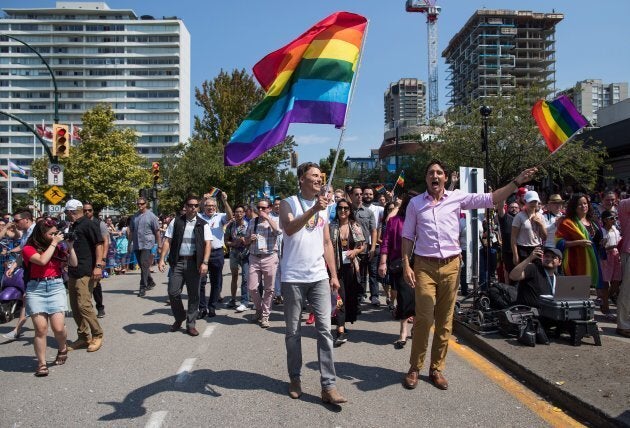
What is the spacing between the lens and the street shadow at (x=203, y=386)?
4705mm

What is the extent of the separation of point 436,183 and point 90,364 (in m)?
4.53

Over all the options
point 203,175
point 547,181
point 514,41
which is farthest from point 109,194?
point 514,41

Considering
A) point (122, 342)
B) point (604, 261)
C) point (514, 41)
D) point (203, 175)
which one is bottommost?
point (122, 342)

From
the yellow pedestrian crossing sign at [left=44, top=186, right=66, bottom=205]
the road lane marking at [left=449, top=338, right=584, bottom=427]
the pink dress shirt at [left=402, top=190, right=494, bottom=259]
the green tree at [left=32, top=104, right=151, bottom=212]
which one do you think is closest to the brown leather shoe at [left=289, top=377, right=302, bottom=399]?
the pink dress shirt at [left=402, top=190, right=494, bottom=259]

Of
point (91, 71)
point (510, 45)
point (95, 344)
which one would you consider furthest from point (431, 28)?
point (95, 344)

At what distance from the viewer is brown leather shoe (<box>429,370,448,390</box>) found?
16.5 feet

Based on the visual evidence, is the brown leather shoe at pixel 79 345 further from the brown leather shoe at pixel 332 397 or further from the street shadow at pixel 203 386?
the brown leather shoe at pixel 332 397

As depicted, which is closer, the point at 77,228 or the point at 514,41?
the point at 77,228

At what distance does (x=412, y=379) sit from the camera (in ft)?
16.7

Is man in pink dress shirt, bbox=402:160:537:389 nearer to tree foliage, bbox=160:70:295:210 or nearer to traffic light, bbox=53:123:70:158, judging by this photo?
traffic light, bbox=53:123:70:158

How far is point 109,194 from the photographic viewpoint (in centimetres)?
4019

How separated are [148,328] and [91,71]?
11562cm

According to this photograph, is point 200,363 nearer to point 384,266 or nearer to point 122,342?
point 122,342

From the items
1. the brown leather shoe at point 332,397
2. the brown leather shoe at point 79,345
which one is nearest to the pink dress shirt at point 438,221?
the brown leather shoe at point 332,397
